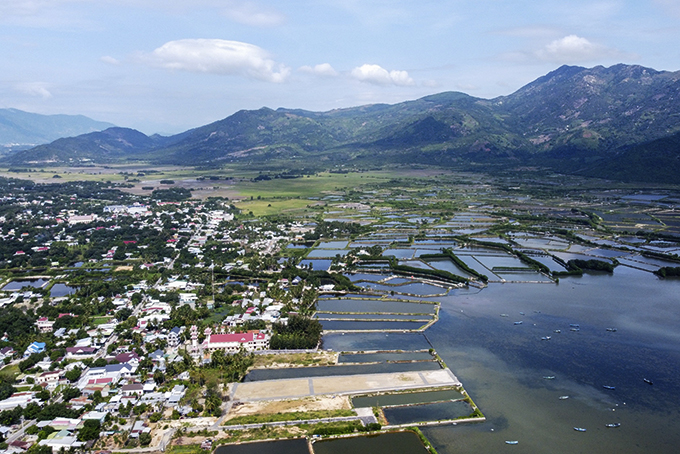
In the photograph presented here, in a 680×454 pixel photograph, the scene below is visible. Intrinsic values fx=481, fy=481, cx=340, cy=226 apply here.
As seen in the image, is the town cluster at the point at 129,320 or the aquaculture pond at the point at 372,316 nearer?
the town cluster at the point at 129,320

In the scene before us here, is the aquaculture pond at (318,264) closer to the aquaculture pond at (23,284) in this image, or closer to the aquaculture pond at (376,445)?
the aquaculture pond at (23,284)

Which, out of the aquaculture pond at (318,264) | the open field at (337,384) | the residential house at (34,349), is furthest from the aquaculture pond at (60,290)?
the open field at (337,384)

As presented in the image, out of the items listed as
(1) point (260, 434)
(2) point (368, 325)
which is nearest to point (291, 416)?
(1) point (260, 434)

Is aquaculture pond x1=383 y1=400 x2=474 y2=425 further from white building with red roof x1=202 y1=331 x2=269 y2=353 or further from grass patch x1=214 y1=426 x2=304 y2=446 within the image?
white building with red roof x1=202 y1=331 x2=269 y2=353

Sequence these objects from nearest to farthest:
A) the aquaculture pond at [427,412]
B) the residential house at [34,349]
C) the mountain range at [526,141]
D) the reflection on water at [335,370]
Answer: the aquaculture pond at [427,412]
the reflection on water at [335,370]
the residential house at [34,349]
the mountain range at [526,141]

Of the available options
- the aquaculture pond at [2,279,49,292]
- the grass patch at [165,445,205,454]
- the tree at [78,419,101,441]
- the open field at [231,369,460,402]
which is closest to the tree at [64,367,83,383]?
the tree at [78,419,101,441]

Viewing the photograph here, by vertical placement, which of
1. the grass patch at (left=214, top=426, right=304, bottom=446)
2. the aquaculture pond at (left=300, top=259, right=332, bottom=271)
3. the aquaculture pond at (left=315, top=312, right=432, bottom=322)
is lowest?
the grass patch at (left=214, top=426, right=304, bottom=446)
